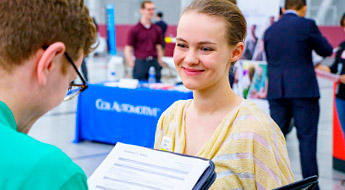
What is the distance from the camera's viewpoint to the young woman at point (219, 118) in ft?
4.73

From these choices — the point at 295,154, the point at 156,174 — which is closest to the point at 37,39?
the point at 156,174

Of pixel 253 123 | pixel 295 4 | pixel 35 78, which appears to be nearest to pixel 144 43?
pixel 295 4

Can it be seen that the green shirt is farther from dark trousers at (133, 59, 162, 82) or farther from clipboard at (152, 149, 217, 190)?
dark trousers at (133, 59, 162, 82)

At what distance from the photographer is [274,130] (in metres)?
1.53

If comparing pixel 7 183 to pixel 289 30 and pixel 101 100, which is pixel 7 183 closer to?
pixel 289 30

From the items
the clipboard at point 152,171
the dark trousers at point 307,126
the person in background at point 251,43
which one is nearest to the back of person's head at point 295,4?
the dark trousers at point 307,126

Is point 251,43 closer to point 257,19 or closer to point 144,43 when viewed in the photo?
point 257,19

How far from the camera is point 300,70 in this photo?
4199 mm

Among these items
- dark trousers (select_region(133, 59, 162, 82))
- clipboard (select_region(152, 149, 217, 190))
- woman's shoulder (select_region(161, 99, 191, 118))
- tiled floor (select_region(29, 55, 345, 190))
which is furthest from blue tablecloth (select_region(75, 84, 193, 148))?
clipboard (select_region(152, 149, 217, 190))

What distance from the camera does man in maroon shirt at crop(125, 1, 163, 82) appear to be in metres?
7.28

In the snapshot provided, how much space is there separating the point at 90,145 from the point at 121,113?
24.4 inches

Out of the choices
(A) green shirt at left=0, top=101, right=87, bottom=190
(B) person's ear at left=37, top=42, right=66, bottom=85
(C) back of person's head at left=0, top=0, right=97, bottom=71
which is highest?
(C) back of person's head at left=0, top=0, right=97, bottom=71

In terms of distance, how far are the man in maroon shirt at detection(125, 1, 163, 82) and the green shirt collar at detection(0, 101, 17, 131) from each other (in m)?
6.47

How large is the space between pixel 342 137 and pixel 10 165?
464cm
